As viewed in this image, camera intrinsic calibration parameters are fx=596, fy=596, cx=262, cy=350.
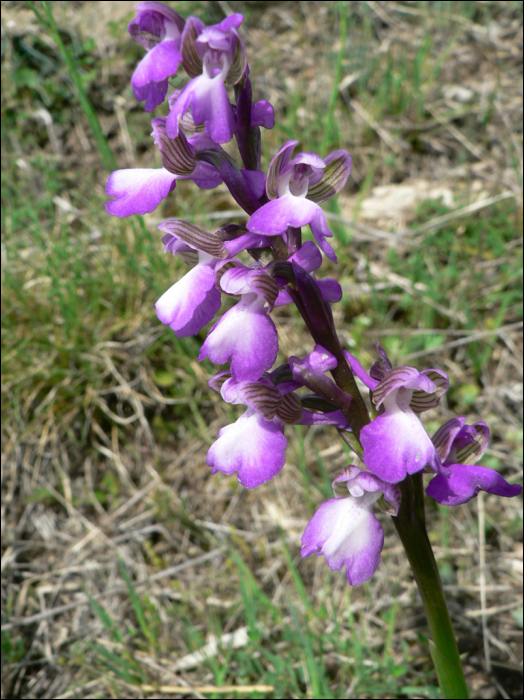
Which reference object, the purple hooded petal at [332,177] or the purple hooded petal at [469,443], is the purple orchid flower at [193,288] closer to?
the purple hooded petal at [332,177]

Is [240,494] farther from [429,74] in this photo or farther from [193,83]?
[429,74]

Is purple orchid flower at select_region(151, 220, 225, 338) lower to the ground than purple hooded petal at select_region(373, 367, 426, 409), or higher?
higher

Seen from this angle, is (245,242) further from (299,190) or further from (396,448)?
(396,448)

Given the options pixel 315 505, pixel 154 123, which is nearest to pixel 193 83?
pixel 154 123

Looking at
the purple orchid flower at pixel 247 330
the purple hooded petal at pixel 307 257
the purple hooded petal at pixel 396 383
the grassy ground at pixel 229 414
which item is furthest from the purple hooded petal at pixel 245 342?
the grassy ground at pixel 229 414

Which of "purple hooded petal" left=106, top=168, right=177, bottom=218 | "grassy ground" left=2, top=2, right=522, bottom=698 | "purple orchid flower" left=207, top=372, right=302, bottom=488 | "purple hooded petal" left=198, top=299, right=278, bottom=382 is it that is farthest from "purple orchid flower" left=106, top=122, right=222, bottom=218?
"grassy ground" left=2, top=2, right=522, bottom=698

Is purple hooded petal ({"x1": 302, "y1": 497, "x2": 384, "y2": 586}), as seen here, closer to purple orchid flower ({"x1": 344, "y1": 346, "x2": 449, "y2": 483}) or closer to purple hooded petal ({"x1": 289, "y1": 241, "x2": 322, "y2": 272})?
purple orchid flower ({"x1": 344, "y1": 346, "x2": 449, "y2": 483})
